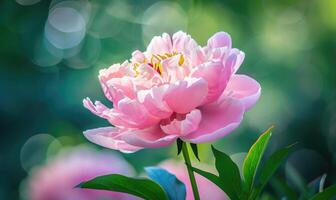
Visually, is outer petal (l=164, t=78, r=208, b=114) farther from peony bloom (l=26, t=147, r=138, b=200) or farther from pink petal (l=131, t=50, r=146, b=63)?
peony bloom (l=26, t=147, r=138, b=200)

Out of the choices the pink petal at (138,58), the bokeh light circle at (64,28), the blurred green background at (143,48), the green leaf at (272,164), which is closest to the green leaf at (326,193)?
the green leaf at (272,164)

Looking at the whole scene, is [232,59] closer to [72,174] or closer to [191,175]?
[191,175]

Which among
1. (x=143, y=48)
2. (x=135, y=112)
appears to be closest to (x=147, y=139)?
(x=135, y=112)

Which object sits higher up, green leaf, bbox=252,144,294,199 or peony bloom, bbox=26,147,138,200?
green leaf, bbox=252,144,294,199

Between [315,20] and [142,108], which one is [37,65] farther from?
[142,108]

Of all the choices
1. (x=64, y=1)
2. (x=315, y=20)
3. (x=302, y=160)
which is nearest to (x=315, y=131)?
(x=302, y=160)

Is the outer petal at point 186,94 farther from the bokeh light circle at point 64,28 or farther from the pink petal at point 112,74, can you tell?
the bokeh light circle at point 64,28

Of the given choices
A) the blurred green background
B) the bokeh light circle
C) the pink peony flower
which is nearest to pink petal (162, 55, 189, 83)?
the pink peony flower
